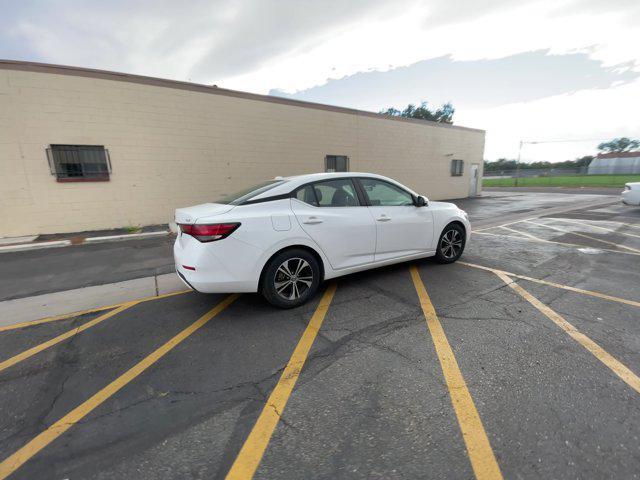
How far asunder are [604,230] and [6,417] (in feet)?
39.7

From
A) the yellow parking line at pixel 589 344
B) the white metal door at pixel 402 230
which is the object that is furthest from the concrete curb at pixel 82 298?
the yellow parking line at pixel 589 344

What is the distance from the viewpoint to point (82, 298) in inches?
173

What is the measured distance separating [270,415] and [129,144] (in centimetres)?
994

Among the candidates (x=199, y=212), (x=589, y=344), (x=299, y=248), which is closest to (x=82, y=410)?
(x=199, y=212)

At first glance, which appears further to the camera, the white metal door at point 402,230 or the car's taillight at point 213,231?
the white metal door at point 402,230

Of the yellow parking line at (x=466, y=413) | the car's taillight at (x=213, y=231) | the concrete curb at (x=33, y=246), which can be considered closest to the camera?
the yellow parking line at (x=466, y=413)

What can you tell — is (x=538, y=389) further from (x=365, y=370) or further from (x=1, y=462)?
(x=1, y=462)

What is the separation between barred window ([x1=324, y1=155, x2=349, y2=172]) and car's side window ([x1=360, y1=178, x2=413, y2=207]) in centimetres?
883

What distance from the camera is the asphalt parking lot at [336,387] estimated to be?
1.80m

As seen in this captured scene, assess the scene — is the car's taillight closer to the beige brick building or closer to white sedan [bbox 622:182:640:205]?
the beige brick building

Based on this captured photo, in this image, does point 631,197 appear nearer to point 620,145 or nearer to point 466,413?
point 466,413

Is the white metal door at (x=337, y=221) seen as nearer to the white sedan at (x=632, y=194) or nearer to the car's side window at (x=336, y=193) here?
the car's side window at (x=336, y=193)

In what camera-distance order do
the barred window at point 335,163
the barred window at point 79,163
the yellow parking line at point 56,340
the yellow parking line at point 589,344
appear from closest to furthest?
1. the yellow parking line at point 589,344
2. the yellow parking line at point 56,340
3. the barred window at point 79,163
4. the barred window at point 335,163

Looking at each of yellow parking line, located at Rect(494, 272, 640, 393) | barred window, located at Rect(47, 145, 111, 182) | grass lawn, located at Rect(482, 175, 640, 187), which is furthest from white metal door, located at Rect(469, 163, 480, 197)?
barred window, located at Rect(47, 145, 111, 182)
